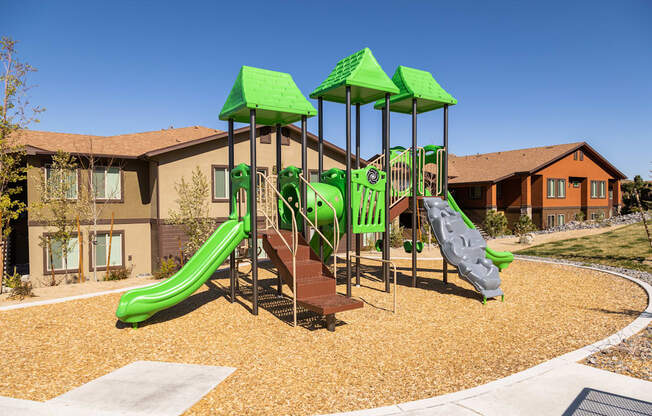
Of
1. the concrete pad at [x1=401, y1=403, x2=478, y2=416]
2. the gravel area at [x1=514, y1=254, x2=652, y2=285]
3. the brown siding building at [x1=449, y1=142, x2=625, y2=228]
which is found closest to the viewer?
the concrete pad at [x1=401, y1=403, x2=478, y2=416]

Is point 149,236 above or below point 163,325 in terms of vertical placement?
above

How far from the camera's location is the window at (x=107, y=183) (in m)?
16.4

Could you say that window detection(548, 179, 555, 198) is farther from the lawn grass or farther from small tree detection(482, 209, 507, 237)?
the lawn grass

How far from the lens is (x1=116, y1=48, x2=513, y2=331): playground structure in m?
8.22

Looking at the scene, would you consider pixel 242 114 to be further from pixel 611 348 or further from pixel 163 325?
pixel 611 348

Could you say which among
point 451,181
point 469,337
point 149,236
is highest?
point 451,181

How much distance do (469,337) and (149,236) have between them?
14.8m

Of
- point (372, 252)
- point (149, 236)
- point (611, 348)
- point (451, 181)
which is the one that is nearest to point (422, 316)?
point (611, 348)

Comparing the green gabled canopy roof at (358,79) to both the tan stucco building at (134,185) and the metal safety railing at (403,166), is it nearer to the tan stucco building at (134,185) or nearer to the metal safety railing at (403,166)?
the metal safety railing at (403,166)

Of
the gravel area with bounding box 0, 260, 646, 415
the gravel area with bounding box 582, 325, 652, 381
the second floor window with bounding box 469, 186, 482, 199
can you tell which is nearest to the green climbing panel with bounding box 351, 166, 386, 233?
the gravel area with bounding box 0, 260, 646, 415

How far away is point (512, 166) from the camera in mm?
32562

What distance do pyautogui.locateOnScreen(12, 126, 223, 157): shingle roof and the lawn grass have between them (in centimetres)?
1741

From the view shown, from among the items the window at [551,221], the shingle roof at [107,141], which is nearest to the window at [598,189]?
the window at [551,221]

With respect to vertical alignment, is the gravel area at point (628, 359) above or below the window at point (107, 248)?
below
